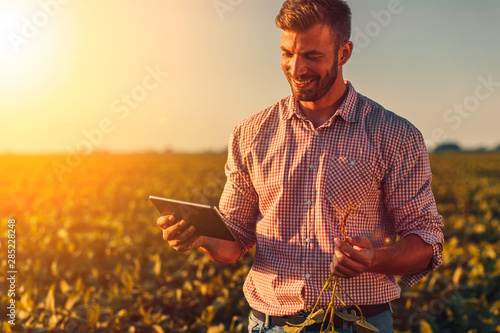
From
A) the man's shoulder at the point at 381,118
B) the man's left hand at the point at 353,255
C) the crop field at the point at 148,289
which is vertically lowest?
the crop field at the point at 148,289

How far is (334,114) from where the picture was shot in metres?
2.13

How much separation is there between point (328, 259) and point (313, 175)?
376 millimetres

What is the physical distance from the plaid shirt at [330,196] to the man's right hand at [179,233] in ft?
1.02

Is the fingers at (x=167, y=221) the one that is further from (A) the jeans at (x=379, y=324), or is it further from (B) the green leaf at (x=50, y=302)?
(B) the green leaf at (x=50, y=302)

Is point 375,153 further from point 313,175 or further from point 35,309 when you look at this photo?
point 35,309

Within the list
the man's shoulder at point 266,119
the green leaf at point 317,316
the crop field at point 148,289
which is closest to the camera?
the green leaf at point 317,316

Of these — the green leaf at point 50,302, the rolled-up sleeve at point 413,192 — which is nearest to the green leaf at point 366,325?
the rolled-up sleeve at point 413,192

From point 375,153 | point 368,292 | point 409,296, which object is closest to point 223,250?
point 368,292

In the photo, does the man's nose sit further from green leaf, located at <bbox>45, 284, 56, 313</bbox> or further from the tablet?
green leaf, located at <bbox>45, 284, 56, 313</bbox>

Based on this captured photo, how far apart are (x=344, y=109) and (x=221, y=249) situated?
882 millimetres

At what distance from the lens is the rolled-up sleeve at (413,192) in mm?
1987

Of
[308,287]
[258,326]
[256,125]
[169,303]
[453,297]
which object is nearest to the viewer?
[308,287]

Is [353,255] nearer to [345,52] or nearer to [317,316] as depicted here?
[317,316]

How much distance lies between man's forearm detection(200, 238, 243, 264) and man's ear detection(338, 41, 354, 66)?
1.01 metres
